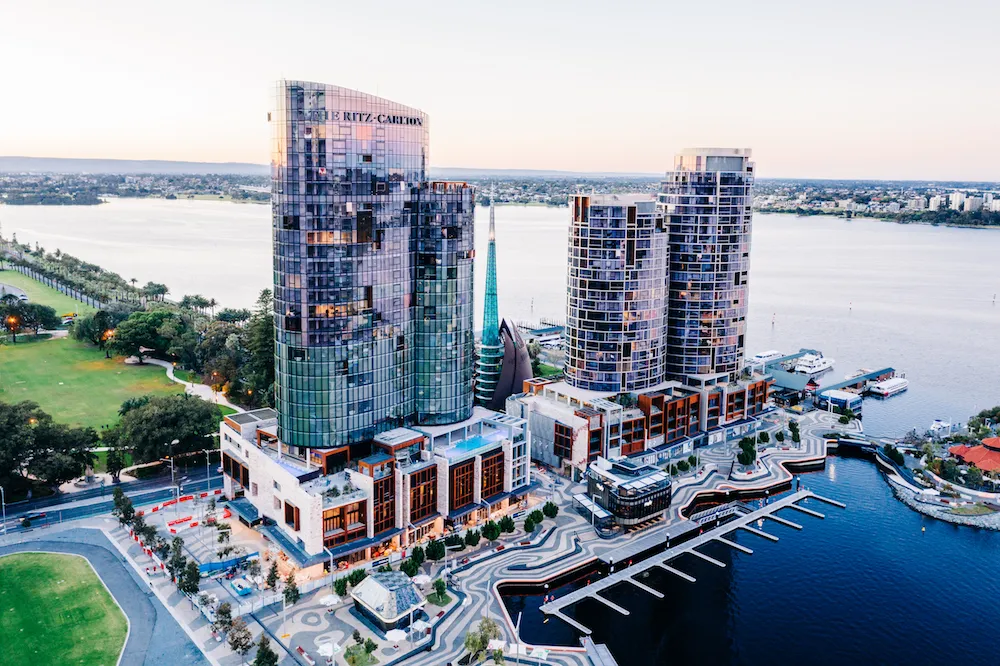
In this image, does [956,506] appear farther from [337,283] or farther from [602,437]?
[337,283]

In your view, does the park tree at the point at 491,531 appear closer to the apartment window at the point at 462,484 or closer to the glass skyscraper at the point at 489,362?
the apartment window at the point at 462,484

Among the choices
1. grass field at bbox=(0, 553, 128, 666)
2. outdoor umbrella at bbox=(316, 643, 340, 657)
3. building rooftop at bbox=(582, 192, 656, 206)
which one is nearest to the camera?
outdoor umbrella at bbox=(316, 643, 340, 657)

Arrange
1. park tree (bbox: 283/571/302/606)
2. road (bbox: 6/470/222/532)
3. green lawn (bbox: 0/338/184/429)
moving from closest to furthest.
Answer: park tree (bbox: 283/571/302/606)
road (bbox: 6/470/222/532)
green lawn (bbox: 0/338/184/429)

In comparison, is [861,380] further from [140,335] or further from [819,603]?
[140,335]

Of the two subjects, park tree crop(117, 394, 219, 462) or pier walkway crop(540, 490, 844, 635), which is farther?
park tree crop(117, 394, 219, 462)

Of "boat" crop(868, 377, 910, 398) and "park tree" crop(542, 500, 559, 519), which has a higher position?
"boat" crop(868, 377, 910, 398)

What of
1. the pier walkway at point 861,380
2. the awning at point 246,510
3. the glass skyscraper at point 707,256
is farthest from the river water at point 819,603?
the pier walkway at point 861,380

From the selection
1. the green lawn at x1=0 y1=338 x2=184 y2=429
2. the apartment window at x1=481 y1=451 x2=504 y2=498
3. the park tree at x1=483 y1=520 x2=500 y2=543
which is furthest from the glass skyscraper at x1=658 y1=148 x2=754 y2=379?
the green lawn at x1=0 y1=338 x2=184 y2=429

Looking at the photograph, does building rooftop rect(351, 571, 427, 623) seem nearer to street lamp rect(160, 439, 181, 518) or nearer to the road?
street lamp rect(160, 439, 181, 518)
